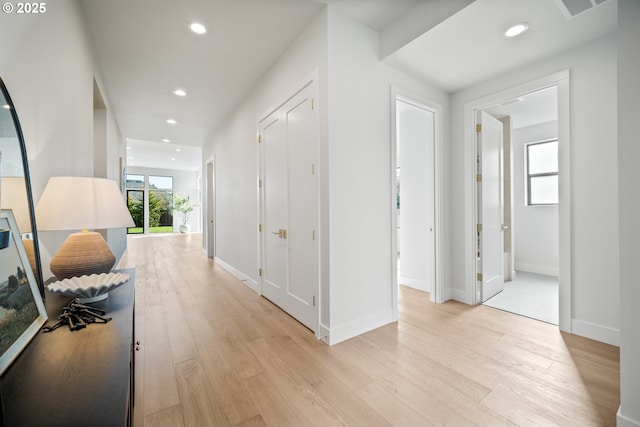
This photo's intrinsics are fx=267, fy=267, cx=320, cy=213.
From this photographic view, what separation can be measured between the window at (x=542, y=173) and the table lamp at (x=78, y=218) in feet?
19.5

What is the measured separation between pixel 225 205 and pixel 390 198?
3571 mm

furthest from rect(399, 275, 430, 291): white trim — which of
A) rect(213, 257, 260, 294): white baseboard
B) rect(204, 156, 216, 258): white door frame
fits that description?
rect(204, 156, 216, 258): white door frame

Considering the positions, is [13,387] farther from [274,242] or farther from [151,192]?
[151,192]

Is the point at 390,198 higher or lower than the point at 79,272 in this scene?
higher

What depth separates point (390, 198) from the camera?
2686 millimetres

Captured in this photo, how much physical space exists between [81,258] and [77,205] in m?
0.26

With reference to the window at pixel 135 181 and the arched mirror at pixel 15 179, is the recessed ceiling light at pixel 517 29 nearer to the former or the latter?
the arched mirror at pixel 15 179

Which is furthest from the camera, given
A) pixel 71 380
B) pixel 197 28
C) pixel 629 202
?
pixel 197 28

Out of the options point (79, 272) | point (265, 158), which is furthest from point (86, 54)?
point (79, 272)

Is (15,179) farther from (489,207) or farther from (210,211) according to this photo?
(210,211)

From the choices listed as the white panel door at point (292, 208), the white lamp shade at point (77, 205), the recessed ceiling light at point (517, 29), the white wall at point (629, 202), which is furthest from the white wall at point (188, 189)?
the white wall at point (629, 202)

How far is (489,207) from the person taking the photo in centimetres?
335

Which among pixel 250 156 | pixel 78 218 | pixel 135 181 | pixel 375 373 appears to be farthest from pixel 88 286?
pixel 135 181

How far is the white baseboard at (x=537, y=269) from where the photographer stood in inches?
176
